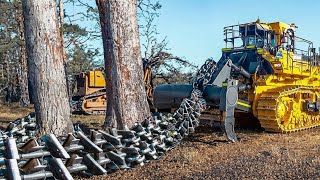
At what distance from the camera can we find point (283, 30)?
12.6 metres

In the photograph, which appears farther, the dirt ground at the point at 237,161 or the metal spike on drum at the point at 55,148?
the dirt ground at the point at 237,161

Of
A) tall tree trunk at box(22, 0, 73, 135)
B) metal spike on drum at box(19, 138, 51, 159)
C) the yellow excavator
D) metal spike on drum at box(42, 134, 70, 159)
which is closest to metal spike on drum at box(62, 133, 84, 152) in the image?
metal spike on drum at box(42, 134, 70, 159)

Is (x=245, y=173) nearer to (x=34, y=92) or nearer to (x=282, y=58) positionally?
(x=34, y=92)

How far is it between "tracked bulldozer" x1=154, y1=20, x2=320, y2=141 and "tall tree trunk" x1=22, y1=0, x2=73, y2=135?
3438mm

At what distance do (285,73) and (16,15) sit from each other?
23155 millimetres

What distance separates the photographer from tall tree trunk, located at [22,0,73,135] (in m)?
6.99

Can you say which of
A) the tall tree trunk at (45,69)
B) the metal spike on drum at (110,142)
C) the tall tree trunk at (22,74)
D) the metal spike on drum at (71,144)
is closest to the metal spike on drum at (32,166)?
the metal spike on drum at (71,144)

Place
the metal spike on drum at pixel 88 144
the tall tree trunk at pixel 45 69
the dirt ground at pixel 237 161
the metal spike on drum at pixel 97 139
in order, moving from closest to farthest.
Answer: the dirt ground at pixel 237 161
the metal spike on drum at pixel 88 144
the metal spike on drum at pixel 97 139
the tall tree trunk at pixel 45 69

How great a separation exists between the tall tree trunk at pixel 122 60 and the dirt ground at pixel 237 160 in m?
A: 1.11

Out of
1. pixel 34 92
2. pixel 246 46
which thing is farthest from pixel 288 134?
pixel 34 92

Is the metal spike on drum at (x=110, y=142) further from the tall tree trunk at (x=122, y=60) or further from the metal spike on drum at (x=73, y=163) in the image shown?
the tall tree trunk at (x=122, y=60)

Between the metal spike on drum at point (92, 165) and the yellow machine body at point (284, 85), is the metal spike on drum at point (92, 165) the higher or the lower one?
the lower one

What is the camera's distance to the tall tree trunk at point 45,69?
699cm

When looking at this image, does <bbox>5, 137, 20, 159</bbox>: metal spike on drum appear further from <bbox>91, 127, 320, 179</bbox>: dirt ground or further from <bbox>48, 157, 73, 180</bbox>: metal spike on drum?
<bbox>91, 127, 320, 179</bbox>: dirt ground
